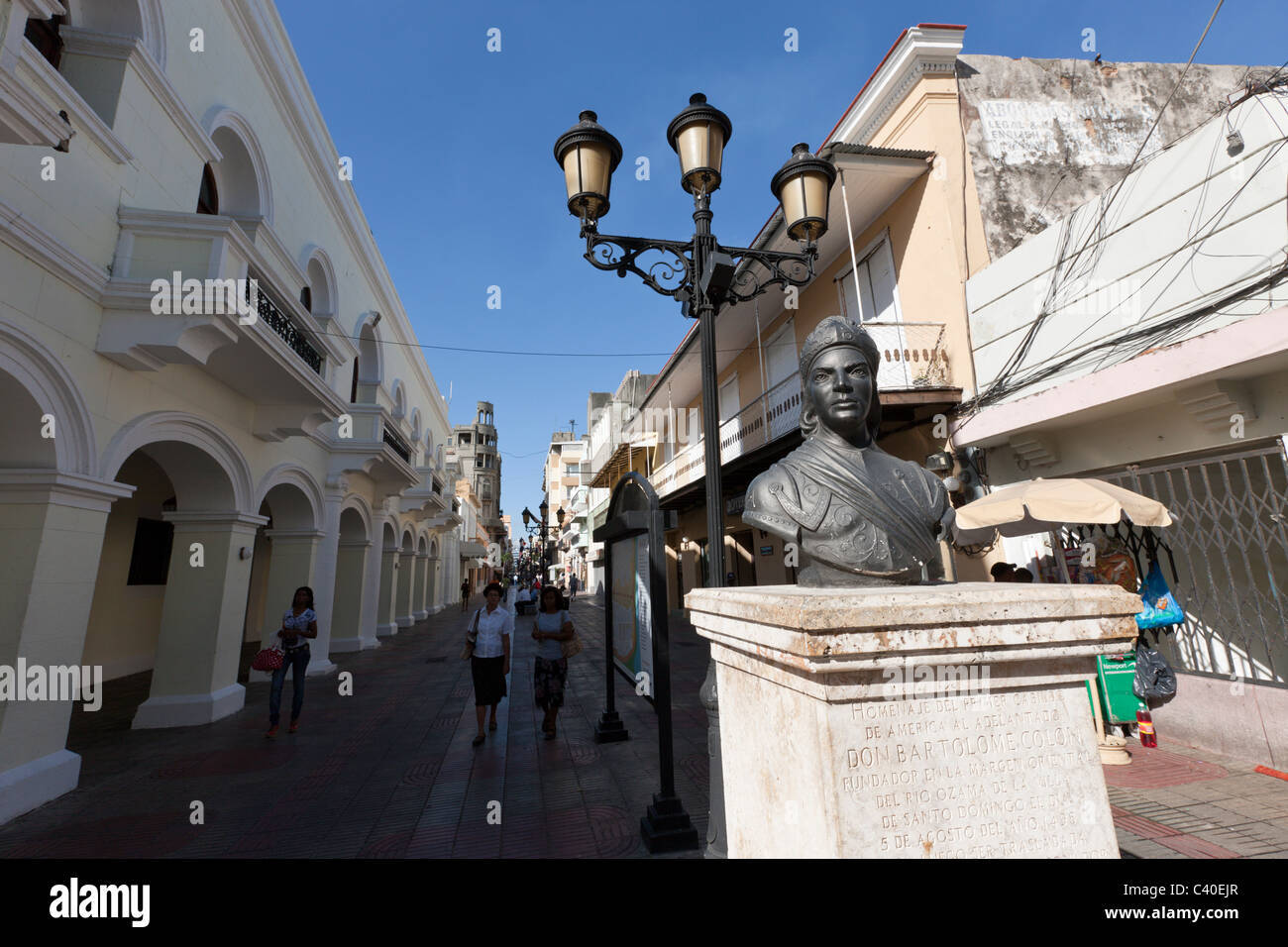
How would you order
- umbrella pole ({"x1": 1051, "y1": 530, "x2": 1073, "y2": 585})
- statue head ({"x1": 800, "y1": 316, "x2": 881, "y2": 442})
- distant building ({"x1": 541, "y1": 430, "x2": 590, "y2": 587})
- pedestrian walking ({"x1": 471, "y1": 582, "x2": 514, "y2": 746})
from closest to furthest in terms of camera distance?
statue head ({"x1": 800, "y1": 316, "x2": 881, "y2": 442}) → umbrella pole ({"x1": 1051, "y1": 530, "x2": 1073, "y2": 585}) → pedestrian walking ({"x1": 471, "y1": 582, "x2": 514, "y2": 746}) → distant building ({"x1": 541, "y1": 430, "x2": 590, "y2": 587})

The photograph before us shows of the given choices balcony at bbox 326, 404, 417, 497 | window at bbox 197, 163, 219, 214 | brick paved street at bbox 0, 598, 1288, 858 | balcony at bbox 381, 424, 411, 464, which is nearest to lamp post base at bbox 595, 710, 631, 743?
brick paved street at bbox 0, 598, 1288, 858

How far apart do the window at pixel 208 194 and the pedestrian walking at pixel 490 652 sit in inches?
256

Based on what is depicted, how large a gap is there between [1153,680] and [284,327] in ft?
34.0

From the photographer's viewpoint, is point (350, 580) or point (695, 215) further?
point (350, 580)

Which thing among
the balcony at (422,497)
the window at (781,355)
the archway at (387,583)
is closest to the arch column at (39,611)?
the balcony at (422,497)

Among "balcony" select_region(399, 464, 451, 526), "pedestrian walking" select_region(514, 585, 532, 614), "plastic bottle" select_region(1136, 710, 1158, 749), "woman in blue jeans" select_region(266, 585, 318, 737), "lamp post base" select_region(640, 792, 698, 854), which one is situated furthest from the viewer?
"pedestrian walking" select_region(514, 585, 532, 614)

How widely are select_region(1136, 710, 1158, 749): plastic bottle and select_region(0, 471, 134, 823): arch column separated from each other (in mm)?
9420

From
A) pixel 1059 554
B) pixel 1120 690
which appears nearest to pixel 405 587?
pixel 1059 554

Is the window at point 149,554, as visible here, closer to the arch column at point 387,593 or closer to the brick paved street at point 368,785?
the brick paved street at point 368,785

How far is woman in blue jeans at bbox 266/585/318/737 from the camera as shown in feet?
20.8

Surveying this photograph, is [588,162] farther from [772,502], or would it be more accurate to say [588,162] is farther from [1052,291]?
[1052,291]

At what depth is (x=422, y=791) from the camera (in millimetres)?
4699

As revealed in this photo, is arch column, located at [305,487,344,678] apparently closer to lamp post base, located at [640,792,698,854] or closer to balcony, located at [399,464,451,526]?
balcony, located at [399,464,451,526]

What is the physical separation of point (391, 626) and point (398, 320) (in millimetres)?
8845
